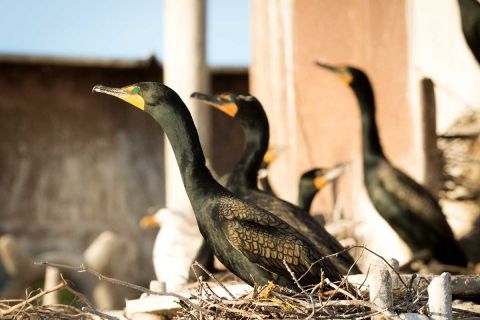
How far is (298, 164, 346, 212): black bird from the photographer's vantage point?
10.5 meters

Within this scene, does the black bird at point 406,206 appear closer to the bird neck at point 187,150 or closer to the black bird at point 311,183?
the black bird at point 311,183

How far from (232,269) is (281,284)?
0.90 ft

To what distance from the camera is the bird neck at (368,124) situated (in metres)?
10.2

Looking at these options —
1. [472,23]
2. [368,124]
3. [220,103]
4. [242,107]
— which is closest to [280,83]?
[368,124]

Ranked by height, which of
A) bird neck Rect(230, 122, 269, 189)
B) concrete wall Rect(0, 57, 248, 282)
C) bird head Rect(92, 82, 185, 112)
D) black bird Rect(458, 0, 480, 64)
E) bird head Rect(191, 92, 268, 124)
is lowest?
concrete wall Rect(0, 57, 248, 282)

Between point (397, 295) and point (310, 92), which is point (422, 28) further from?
point (397, 295)

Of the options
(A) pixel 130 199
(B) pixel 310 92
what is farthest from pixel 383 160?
(A) pixel 130 199

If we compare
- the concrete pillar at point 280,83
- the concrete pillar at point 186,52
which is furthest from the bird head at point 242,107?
the concrete pillar at point 186,52

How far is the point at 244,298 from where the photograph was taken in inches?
239

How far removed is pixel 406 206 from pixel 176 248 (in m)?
1.96

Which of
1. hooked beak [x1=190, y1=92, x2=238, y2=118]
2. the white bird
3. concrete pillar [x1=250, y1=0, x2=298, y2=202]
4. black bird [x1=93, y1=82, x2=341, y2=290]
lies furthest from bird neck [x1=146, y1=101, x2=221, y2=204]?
concrete pillar [x1=250, y1=0, x2=298, y2=202]

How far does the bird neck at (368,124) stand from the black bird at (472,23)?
1425 mm

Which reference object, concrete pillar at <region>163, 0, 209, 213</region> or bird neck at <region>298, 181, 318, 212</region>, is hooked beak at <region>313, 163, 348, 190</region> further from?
concrete pillar at <region>163, 0, 209, 213</region>

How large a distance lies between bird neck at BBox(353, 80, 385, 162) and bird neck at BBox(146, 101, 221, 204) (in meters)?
3.58
